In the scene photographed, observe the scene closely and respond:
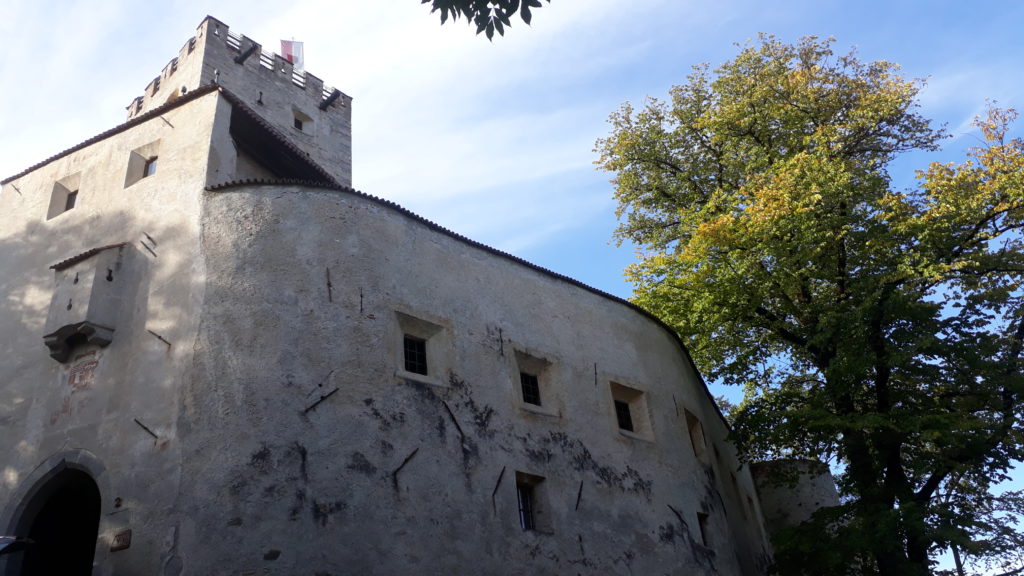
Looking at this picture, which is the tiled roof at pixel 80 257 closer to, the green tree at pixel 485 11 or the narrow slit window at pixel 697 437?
the green tree at pixel 485 11

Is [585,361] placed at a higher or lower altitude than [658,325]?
lower

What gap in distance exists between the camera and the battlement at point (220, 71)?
98.1ft

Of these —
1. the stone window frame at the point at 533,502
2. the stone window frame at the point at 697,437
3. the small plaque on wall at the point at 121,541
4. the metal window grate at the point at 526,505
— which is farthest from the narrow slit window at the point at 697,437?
the small plaque on wall at the point at 121,541

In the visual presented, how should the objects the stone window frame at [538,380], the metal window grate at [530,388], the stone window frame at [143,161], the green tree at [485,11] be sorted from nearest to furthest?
1. the green tree at [485,11]
2. the stone window frame at [538,380]
3. the metal window grate at [530,388]
4. the stone window frame at [143,161]

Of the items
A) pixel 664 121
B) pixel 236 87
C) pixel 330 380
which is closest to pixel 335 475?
pixel 330 380

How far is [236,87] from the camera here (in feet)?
99.2

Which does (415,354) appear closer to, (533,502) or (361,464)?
(361,464)

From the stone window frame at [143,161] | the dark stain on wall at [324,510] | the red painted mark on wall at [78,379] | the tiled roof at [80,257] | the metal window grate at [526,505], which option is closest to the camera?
the dark stain on wall at [324,510]

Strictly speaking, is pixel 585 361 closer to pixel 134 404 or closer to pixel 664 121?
pixel 134 404

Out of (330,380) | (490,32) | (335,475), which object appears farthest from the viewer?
(330,380)

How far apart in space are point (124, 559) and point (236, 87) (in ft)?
70.6

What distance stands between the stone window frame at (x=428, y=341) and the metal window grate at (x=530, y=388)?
6.32ft

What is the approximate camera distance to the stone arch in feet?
44.8

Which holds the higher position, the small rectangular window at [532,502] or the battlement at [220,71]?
the battlement at [220,71]
